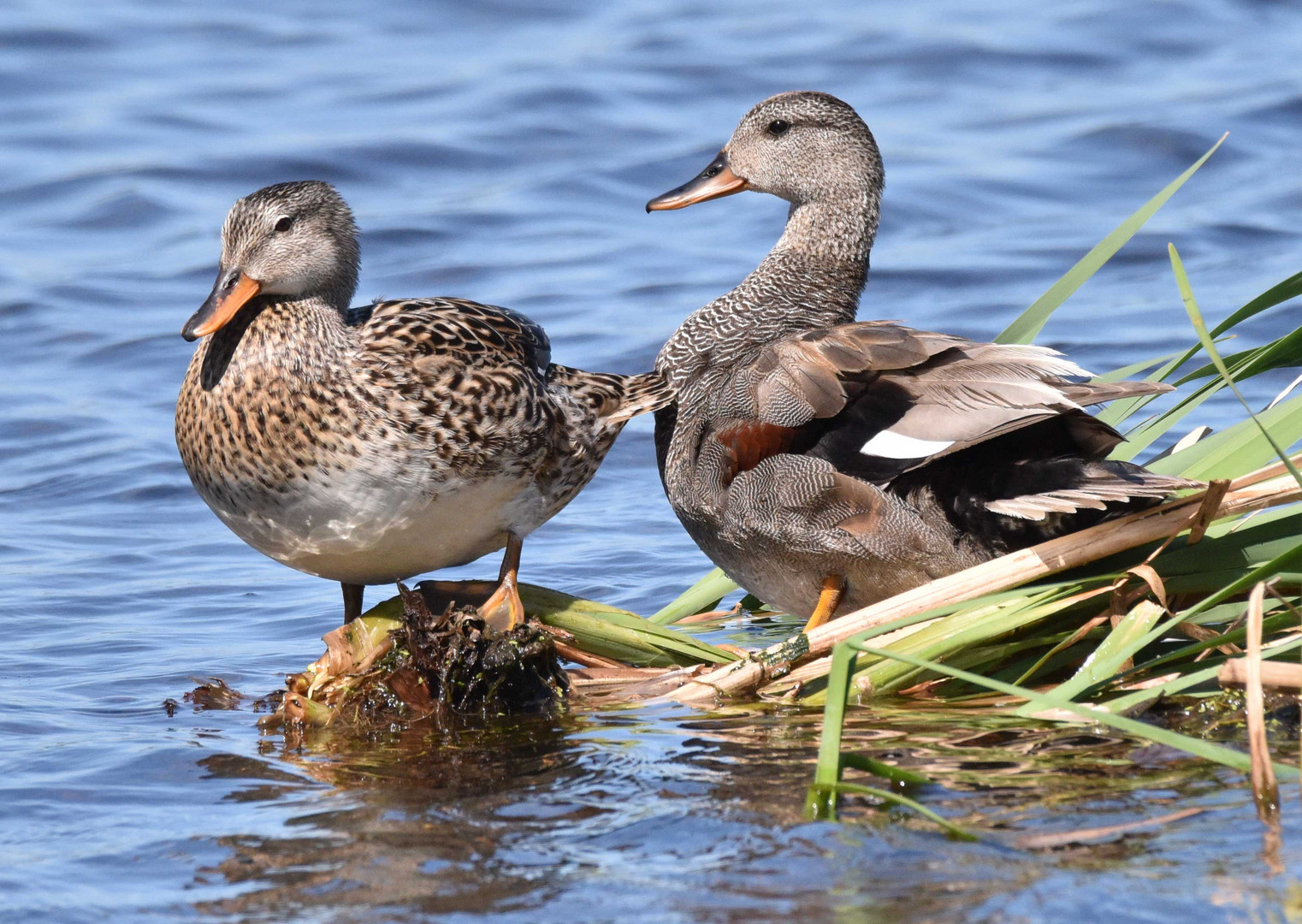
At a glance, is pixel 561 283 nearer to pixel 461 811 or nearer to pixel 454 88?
pixel 454 88

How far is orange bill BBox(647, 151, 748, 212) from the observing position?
6223mm

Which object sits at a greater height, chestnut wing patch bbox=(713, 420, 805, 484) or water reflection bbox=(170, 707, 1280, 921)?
chestnut wing patch bbox=(713, 420, 805, 484)

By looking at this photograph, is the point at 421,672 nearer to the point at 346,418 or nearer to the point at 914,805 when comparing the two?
the point at 346,418

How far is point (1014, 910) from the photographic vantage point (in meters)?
2.98

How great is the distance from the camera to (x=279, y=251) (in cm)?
457

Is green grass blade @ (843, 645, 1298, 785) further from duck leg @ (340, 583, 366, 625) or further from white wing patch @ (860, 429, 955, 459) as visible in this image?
duck leg @ (340, 583, 366, 625)

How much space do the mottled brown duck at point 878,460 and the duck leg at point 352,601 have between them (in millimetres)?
1008

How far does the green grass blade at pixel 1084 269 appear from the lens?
175 inches

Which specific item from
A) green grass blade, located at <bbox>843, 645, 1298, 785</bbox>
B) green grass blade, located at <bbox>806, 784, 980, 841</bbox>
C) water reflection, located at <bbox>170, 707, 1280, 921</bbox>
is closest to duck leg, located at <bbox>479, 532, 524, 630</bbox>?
water reflection, located at <bbox>170, 707, 1280, 921</bbox>

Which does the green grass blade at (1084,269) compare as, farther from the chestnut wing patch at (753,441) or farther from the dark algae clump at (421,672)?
the dark algae clump at (421,672)

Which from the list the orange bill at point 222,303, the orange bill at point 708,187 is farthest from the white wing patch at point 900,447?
the orange bill at point 708,187

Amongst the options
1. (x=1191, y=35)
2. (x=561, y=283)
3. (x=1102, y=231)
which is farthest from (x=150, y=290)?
(x=1191, y=35)

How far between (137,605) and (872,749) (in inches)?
132

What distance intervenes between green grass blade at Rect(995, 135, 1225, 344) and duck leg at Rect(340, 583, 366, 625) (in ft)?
6.88
